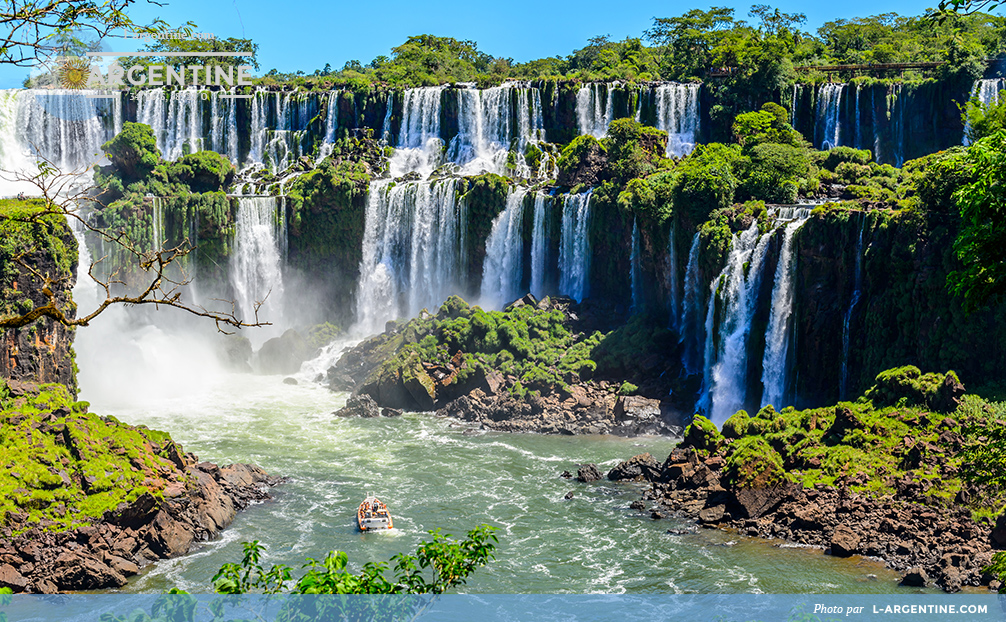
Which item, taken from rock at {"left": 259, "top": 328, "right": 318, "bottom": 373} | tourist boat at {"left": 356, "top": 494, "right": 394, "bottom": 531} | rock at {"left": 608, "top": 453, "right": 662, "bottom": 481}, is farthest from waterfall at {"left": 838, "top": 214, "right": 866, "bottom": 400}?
rock at {"left": 259, "top": 328, "right": 318, "bottom": 373}

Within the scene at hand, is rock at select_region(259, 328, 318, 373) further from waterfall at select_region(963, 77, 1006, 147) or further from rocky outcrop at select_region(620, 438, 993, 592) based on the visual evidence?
waterfall at select_region(963, 77, 1006, 147)

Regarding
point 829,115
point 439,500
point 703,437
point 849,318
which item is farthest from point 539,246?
point 439,500

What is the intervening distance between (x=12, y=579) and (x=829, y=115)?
47.8 meters

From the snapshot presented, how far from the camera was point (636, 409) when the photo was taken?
41125mm

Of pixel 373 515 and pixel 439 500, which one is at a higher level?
pixel 373 515

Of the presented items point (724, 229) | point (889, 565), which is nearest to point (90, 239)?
point (724, 229)

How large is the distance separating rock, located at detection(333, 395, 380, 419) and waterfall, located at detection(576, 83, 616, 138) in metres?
25.4

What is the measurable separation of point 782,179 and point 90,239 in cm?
3799

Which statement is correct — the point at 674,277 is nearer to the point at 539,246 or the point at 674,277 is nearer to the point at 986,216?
the point at 539,246

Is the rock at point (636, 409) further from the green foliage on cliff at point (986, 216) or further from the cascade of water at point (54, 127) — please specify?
the cascade of water at point (54, 127)

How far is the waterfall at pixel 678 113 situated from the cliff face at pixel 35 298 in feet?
117

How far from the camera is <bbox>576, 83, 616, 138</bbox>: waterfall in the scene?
60656 mm

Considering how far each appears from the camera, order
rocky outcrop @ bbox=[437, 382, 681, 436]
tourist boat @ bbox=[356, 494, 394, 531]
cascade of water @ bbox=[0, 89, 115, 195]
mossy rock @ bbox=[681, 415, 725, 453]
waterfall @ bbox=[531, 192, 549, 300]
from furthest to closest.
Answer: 1. cascade of water @ bbox=[0, 89, 115, 195]
2. waterfall @ bbox=[531, 192, 549, 300]
3. rocky outcrop @ bbox=[437, 382, 681, 436]
4. mossy rock @ bbox=[681, 415, 725, 453]
5. tourist boat @ bbox=[356, 494, 394, 531]

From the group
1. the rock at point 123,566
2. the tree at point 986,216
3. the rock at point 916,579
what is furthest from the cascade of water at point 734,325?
the tree at point 986,216
